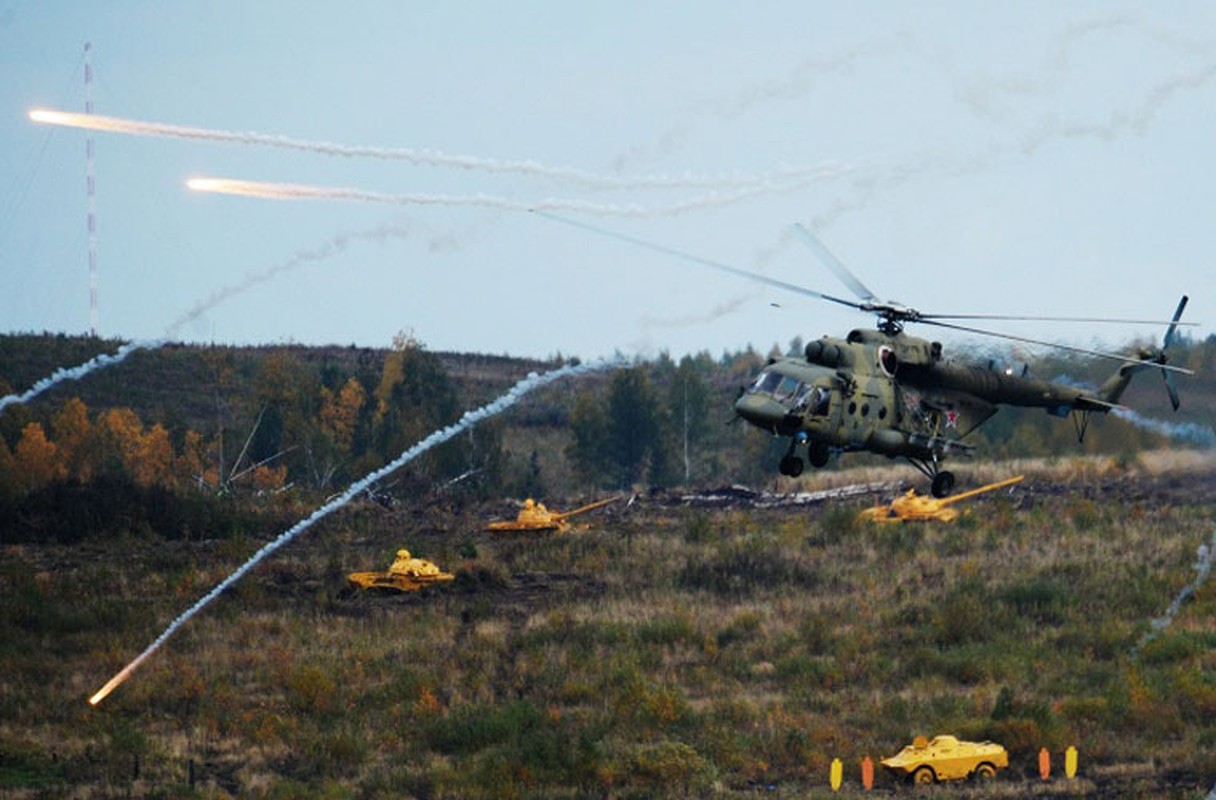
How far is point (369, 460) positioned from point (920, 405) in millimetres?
60631

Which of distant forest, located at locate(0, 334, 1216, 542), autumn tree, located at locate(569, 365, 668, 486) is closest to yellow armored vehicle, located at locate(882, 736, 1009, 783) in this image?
distant forest, located at locate(0, 334, 1216, 542)

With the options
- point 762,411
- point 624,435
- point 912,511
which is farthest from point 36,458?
point 762,411

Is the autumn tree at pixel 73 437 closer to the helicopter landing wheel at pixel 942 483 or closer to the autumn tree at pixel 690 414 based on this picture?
the autumn tree at pixel 690 414

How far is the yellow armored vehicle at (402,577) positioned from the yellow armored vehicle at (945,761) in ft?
69.7

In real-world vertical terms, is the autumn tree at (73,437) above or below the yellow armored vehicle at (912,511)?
above

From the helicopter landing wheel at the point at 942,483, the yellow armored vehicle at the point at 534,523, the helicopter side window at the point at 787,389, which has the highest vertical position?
the helicopter side window at the point at 787,389

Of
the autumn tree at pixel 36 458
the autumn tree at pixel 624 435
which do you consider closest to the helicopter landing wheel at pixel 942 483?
the autumn tree at pixel 36 458

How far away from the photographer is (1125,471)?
274ft

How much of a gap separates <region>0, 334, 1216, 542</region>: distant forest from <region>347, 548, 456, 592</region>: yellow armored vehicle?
1173 centimetres

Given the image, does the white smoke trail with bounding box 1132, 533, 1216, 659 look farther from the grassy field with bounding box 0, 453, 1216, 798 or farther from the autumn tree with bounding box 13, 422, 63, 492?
the autumn tree with bounding box 13, 422, 63, 492

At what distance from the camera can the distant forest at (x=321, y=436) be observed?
74.7 meters

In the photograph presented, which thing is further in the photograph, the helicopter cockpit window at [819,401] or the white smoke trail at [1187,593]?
the white smoke trail at [1187,593]

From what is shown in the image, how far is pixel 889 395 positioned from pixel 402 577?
1059 inches

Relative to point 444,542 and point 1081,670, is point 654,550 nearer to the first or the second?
point 444,542
